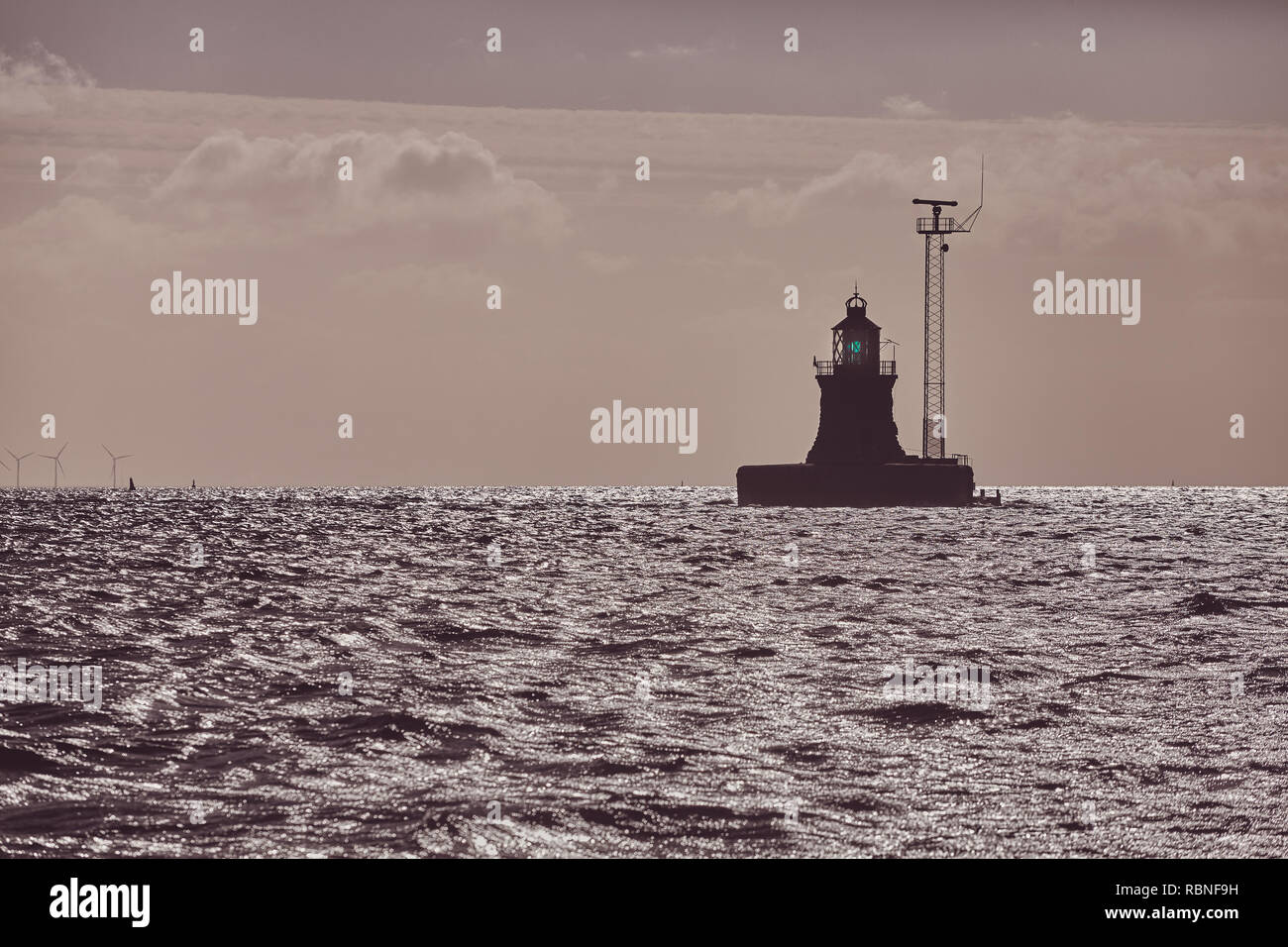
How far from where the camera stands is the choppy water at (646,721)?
1083 cm

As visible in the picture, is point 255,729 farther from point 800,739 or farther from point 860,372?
point 860,372


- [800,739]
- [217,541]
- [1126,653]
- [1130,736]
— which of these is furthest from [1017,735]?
[217,541]

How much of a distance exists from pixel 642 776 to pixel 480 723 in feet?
10.8

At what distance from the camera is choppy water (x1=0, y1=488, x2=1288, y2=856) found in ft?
35.5

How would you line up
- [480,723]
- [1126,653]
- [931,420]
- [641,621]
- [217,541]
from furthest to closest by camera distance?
[931,420]
[217,541]
[641,621]
[1126,653]
[480,723]

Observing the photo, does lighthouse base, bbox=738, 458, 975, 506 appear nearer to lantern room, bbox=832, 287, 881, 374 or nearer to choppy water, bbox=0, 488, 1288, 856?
lantern room, bbox=832, 287, 881, 374

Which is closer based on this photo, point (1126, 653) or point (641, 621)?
point (1126, 653)

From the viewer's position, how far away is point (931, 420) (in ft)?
377

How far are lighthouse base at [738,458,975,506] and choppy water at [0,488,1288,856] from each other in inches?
2568
